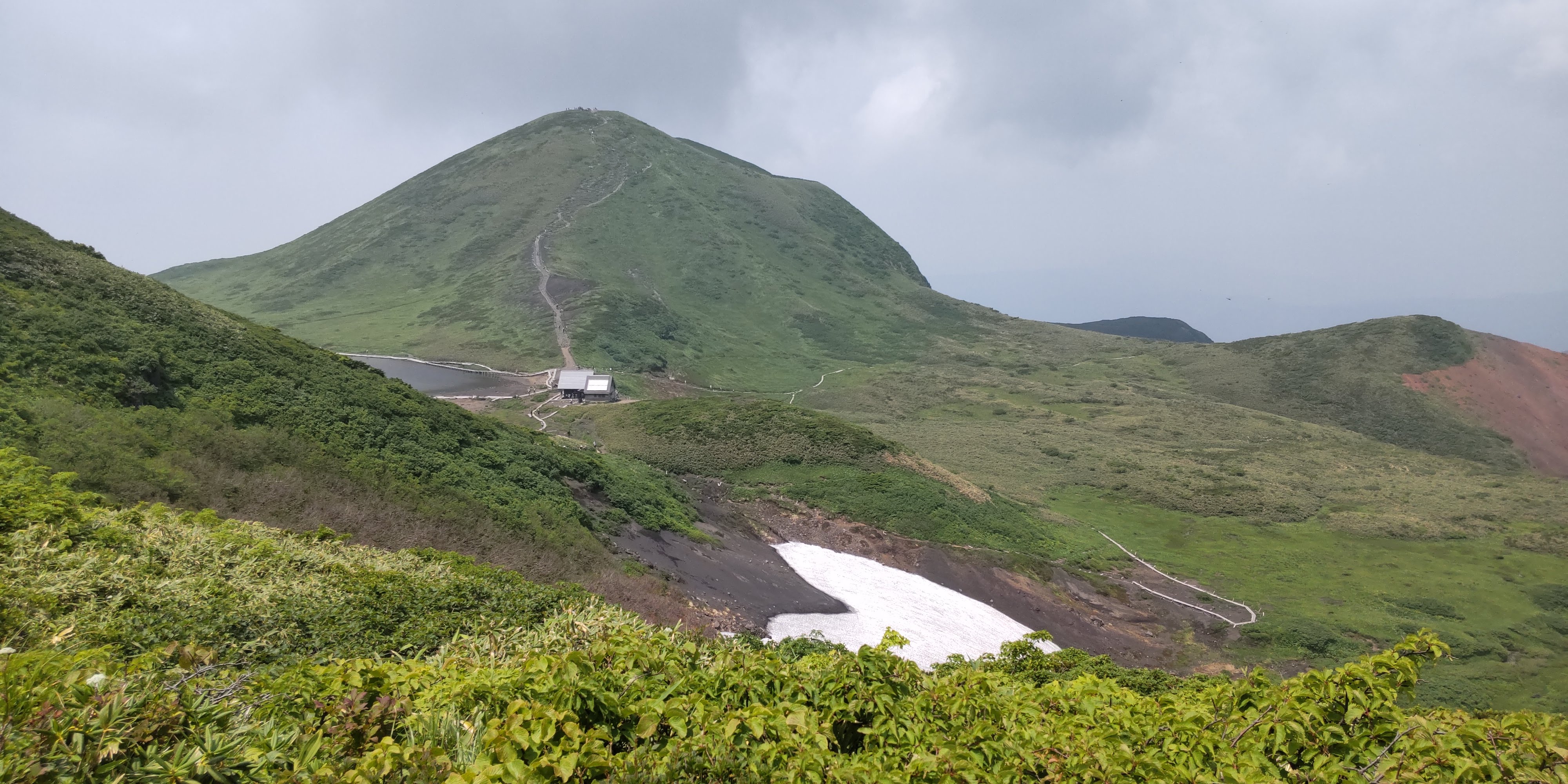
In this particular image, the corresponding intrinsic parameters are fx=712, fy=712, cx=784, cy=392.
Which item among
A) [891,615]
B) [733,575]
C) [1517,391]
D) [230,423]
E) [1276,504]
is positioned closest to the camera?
[230,423]

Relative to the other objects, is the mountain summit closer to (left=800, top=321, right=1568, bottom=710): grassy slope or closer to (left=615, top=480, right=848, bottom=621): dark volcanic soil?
(left=800, top=321, right=1568, bottom=710): grassy slope

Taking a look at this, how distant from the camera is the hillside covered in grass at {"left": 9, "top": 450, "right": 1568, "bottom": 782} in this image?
4203 millimetres

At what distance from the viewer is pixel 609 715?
5.35 m

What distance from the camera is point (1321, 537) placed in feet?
128

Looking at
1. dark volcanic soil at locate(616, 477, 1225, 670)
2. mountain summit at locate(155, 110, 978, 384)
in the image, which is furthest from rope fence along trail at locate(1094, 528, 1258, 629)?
mountain summit at locate(155, 110, 978, 384)

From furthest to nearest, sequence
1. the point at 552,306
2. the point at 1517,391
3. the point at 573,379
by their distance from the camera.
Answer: the point at 552,306
the point at 1517,391
the point at 573,379

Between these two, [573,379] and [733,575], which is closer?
[733,575]

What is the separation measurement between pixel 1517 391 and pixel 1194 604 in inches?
3384

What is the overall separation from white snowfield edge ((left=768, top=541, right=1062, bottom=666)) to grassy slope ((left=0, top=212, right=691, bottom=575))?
5.00 meters

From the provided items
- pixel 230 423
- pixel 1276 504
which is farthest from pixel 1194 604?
pixel 230 423

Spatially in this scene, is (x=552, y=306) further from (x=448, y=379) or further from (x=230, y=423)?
(x=230, y=423)

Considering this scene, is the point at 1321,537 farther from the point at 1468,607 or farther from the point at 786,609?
the point at 786,609

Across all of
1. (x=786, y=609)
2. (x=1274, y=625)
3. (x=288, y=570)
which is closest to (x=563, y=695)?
(x=288, y=570)

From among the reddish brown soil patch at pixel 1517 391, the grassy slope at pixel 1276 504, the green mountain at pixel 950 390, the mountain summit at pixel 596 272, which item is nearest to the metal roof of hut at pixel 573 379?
the green mountain at pixel 950 390
